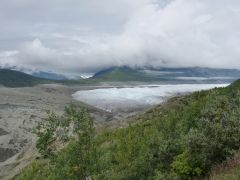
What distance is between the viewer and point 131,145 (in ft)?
188

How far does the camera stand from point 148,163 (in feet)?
103

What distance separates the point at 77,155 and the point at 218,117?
7.87 m

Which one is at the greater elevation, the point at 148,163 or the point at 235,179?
the point at 235,179

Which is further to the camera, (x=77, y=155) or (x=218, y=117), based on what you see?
(x=218, y=117)

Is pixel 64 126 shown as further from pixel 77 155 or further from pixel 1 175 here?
pixel 1 175

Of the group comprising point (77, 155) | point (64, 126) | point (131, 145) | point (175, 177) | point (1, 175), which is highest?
point (64, 126)

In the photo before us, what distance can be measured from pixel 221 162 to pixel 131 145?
1357 inches

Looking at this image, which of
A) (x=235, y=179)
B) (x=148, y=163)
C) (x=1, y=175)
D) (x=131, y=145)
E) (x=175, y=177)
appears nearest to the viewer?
(x=235, y=179)

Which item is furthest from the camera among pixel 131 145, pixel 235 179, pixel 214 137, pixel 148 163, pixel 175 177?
pixel 131 145

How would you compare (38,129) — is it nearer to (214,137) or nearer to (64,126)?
(64,126)

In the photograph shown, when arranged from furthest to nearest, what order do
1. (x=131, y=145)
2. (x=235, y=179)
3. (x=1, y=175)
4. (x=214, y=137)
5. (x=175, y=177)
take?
1. (x=1, y=175)
2. (x=131, y=145)
3. (x=175, y=177)
4. (x=214, y=137)
5. (x=235, y=179)

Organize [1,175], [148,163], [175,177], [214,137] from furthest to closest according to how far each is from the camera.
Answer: [1,175] < [148,163] < [175,177] < [214,137]

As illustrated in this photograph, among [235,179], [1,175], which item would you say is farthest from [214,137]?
[1,175]

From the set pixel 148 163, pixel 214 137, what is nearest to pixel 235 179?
pixel 214 137
